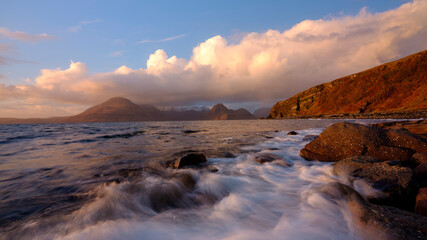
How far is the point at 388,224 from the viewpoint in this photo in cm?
219

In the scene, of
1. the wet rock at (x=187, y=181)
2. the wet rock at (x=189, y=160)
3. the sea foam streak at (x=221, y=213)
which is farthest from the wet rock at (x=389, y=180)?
the wet rock at (x=189, y=160)

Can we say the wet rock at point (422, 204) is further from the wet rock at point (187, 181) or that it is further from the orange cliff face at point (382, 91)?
the orange cliff face at point (382, 91)

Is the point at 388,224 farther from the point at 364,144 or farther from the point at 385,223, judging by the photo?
the point at 364,144

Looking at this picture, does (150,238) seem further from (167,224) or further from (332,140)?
(332,140)

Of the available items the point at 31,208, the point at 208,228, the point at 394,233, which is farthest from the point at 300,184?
the point at 31,208

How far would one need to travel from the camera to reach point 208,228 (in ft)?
9.07

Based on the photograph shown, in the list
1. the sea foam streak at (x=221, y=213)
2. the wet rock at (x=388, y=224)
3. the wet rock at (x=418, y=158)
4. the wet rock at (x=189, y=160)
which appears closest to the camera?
the wet rock at (x=388, y=224)

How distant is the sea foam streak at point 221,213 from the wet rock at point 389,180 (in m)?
0.66

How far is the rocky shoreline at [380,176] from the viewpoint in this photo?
2236 mm

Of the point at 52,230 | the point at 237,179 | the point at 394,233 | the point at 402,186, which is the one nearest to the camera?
the point at 394,233

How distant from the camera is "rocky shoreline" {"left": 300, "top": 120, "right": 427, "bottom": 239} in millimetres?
2236

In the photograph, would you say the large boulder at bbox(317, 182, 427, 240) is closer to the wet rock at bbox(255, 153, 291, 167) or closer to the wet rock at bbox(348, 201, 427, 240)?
the wet rock at bbox(348, 201, 427, 240)

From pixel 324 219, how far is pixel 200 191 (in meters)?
2.55

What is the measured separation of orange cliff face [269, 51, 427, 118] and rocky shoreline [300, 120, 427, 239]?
182 ft
